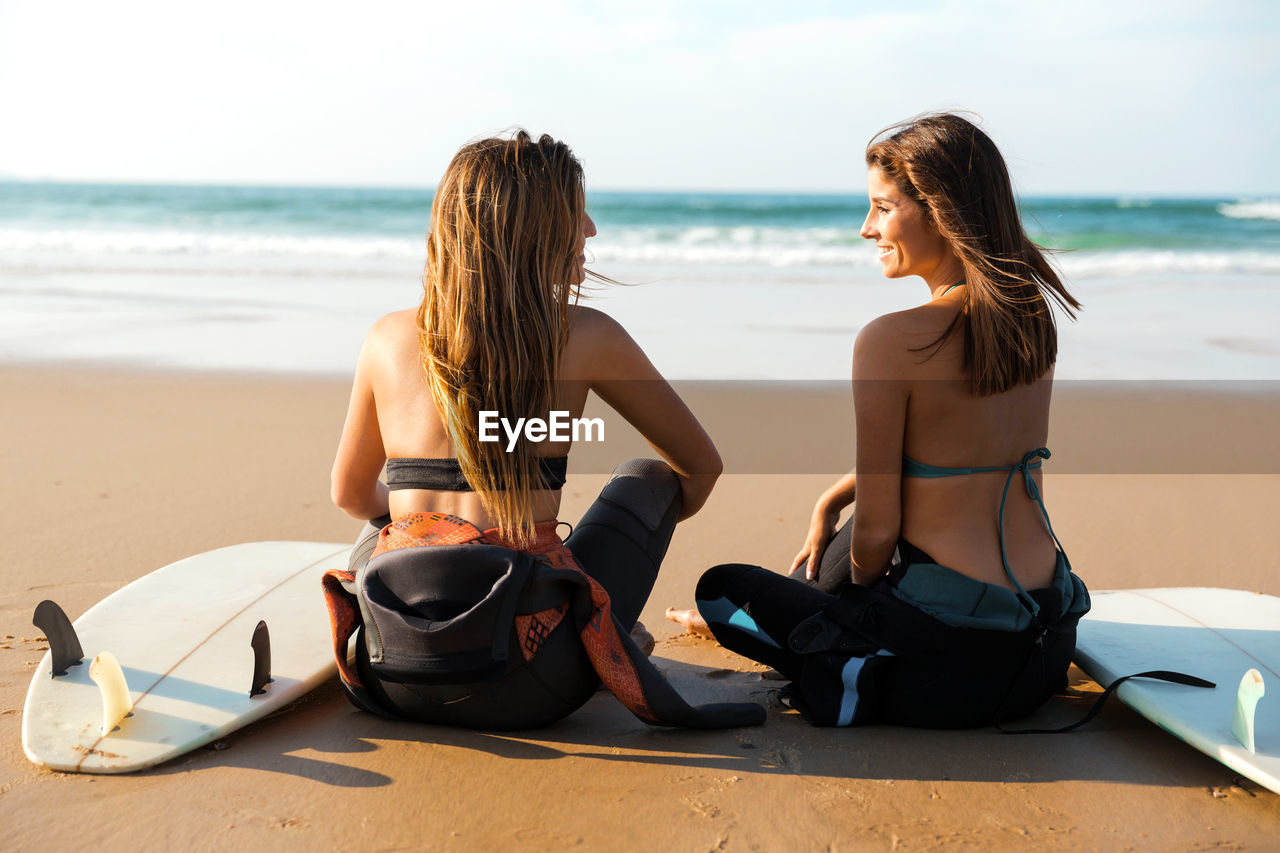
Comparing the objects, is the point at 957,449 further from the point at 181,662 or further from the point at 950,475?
the point at 181,662

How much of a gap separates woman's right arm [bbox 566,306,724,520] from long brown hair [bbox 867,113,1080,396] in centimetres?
60

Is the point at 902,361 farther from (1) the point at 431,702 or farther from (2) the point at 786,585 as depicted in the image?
(1) the point at 431,702

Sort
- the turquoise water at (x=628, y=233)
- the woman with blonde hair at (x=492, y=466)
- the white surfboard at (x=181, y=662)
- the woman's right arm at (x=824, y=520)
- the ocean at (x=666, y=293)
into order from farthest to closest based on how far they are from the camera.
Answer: the turquoise water at (x=628, y=233), the ocean at (x=666, y=293), the woman's right arm at (x=824, y=520), the white surfboard at (x=181, y=662), the woman with blonde hair at (x=492, y=466)

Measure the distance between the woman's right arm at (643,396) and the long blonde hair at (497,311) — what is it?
9 cm

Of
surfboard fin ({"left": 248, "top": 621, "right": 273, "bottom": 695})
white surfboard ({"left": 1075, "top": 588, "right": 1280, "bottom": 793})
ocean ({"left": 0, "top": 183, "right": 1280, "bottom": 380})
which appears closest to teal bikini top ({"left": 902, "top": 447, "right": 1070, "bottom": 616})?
white surfboard ({"left": 1075, "top": 588, "right": 1280, "bottom": 793})

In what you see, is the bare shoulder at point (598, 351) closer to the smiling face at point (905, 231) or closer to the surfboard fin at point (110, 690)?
the smiling face at point (905, 231)

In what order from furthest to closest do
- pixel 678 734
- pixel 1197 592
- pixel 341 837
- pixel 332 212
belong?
pixel 332 212, pixel 1197 592, pixel 678 734, pixel 341 837

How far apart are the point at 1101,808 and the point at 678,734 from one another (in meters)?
0.90

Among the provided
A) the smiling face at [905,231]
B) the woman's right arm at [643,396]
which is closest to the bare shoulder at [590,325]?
the woman's right arm at [643,396]

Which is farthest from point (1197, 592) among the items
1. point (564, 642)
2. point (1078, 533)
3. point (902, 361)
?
point (564, 642)

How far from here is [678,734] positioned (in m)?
2.48

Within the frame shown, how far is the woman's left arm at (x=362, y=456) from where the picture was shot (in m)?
2.40

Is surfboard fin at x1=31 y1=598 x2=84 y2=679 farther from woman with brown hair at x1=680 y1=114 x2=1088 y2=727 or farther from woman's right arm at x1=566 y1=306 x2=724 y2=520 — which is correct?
woman with brown hair at x1=680 y1=114 x2=1088 y2=727

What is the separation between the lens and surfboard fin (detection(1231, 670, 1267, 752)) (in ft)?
7.06
